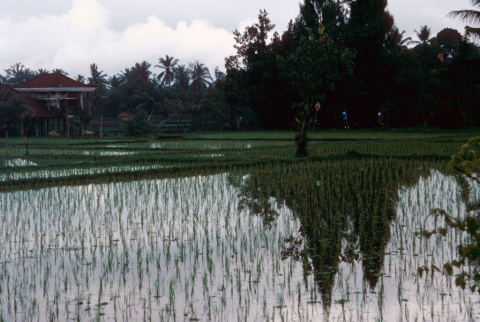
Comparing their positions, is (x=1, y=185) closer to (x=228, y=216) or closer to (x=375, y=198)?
(x=228, y=216)

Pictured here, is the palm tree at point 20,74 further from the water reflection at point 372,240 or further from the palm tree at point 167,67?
the water reflection at point 372,240

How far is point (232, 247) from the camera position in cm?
450

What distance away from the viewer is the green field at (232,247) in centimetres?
310

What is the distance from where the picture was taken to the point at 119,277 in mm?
3717

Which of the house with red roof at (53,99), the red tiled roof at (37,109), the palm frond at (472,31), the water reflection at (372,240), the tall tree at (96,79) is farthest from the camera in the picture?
the tall tree at (96,79)

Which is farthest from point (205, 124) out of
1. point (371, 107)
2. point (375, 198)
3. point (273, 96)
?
point (375, 198)

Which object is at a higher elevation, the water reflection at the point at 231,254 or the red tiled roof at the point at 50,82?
the red tiled roof at the point at 50,82

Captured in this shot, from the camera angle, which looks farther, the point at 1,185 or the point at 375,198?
the point at 1,185

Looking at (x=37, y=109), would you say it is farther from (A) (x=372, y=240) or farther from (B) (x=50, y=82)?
(A) (x=372, y=240)

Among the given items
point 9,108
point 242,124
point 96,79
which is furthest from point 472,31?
point 96,79

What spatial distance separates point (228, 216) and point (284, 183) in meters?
2.48

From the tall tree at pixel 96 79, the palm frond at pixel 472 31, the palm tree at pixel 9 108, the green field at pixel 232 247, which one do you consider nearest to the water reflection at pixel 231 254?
the green field at pixel 232 247

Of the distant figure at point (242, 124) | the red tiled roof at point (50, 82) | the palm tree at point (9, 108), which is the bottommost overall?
the distant figure at point (242, 124)

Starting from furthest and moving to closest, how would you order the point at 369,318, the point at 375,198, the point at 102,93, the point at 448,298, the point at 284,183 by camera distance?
the point at 102,93, the point at 284,183, the point at 375,198, the point at 448,298, the point at 369,318
